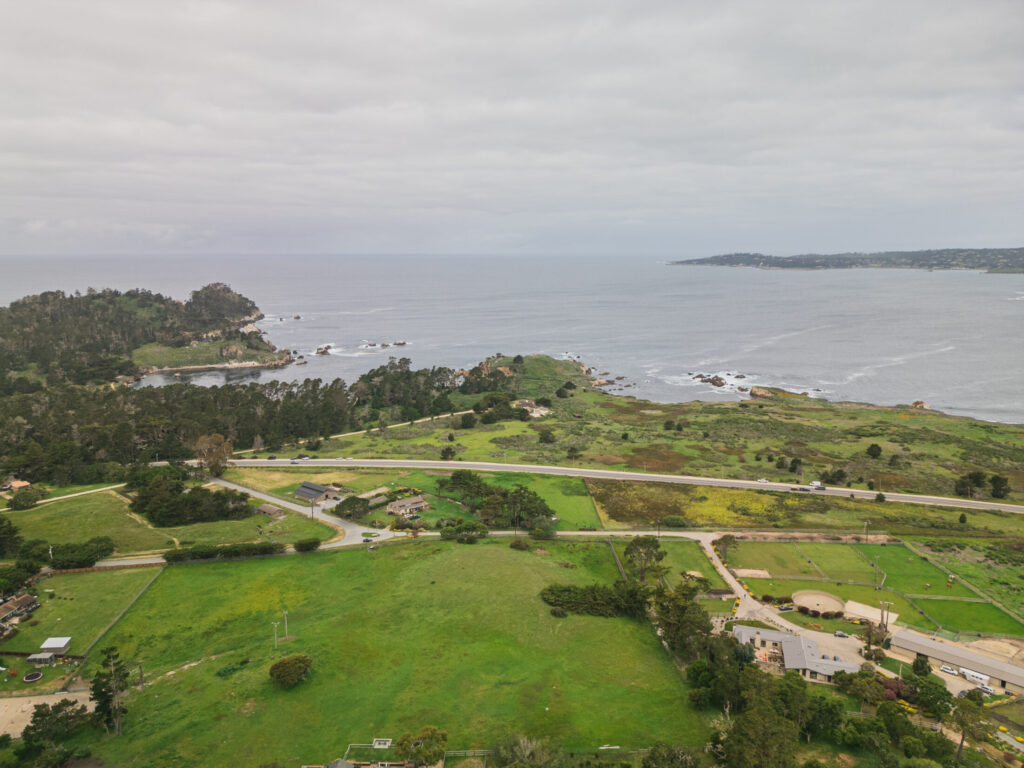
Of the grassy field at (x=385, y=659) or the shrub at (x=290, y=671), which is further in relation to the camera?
the shrub at (x=290, y=671)

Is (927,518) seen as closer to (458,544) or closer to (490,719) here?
(458,544)

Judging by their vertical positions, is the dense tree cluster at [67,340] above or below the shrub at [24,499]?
above

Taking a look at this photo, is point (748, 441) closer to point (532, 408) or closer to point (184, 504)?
point (532, 408)

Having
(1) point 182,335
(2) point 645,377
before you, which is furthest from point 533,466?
(1) point 182,335

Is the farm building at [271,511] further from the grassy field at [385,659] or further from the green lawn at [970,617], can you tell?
the green lawn at [970,617]

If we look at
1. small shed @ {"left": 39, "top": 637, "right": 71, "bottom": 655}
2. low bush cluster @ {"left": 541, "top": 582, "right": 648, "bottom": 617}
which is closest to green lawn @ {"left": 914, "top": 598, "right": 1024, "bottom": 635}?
low bush cluster @ {"left": 541, "top": 582, "right": 648, "bottom": 617}

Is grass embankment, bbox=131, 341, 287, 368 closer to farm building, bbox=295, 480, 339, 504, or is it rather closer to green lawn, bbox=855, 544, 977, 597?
farm building, bbox=295, 480, 339, 504

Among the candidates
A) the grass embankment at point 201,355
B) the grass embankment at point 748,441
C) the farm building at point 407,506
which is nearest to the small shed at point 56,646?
the farm building at point 407,506
